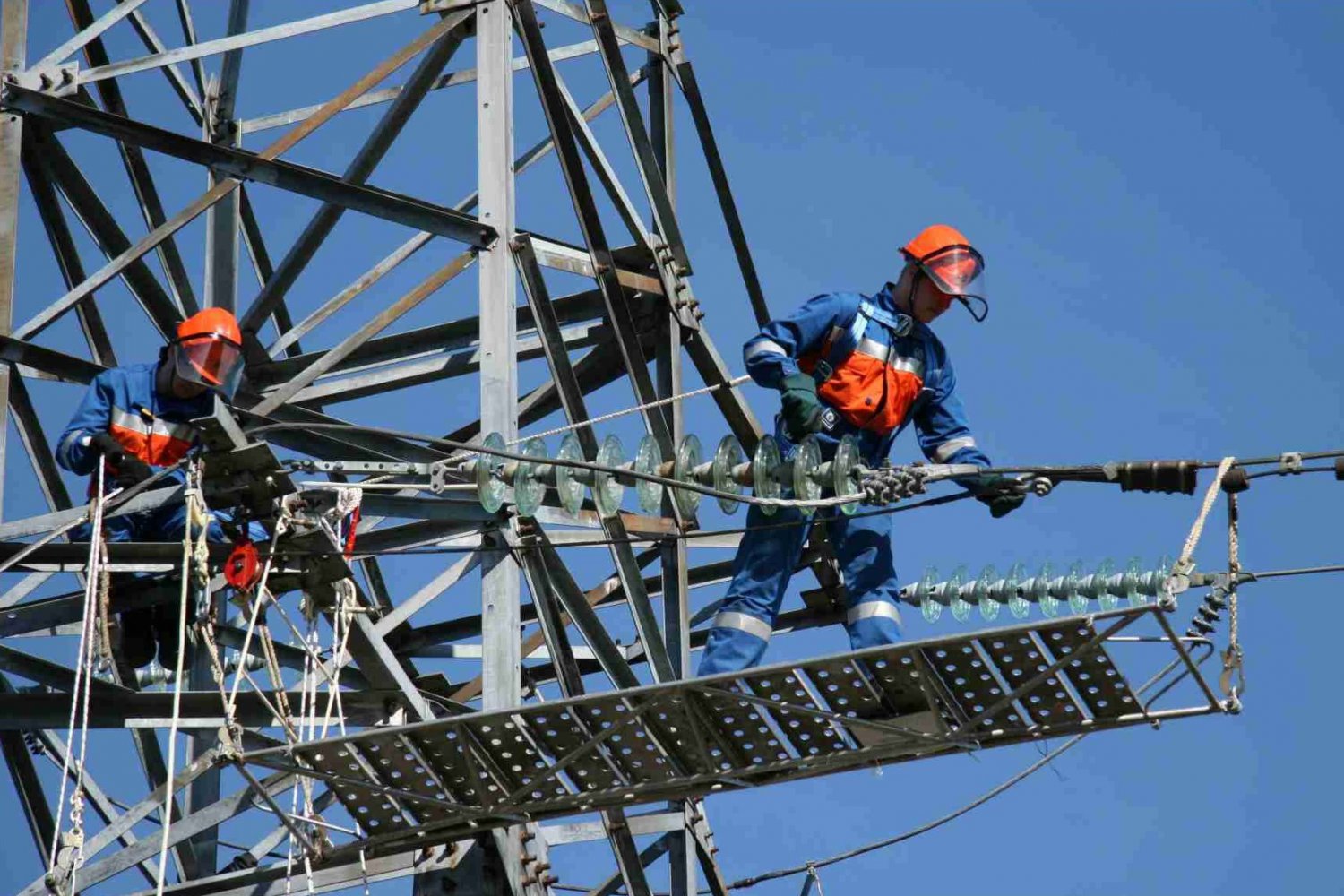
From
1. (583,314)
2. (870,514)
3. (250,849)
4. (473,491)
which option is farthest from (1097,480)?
(250,849)

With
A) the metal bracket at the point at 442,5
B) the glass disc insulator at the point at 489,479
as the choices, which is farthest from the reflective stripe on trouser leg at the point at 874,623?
the metal bracket at the point at 442,5

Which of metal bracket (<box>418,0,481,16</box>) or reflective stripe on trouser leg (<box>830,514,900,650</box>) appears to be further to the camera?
metal bracket (<box>418,0,481,16</box>)

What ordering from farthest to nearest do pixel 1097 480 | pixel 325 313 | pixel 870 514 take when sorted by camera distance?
pixel 325 313
pixel 870 514
pixel 1097 480

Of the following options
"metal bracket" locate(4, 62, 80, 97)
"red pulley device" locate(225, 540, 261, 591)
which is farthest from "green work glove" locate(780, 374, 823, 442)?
"metal bracket" locate(4, 62, 80, 97)

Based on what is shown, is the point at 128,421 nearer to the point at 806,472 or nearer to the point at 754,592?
the point at 754,592

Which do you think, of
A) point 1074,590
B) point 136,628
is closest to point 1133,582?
point 1074,590

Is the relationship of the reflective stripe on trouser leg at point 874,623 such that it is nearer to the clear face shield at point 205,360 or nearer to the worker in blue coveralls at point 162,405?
the worker in blue coveralls at point 162,405

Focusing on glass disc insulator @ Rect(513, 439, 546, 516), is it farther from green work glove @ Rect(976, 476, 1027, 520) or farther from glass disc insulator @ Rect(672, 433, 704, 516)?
green work glove @ Rect(976, 476, 1027, 520)

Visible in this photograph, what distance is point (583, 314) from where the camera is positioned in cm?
1886

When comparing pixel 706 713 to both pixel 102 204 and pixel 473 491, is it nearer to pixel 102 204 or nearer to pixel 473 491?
pixel 473 491

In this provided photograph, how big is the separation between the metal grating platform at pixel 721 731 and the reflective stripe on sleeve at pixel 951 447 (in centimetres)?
254

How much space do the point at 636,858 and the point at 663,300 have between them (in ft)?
12.7

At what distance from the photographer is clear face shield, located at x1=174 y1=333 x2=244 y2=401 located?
16750 mm

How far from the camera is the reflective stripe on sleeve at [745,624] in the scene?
620 inches
